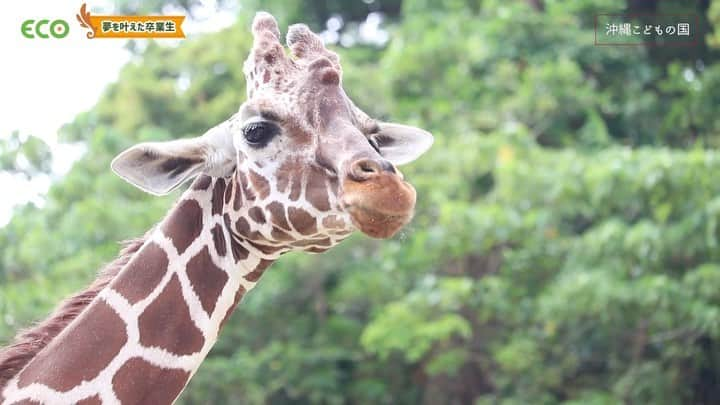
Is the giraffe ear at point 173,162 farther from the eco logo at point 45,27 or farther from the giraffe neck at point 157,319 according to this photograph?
the eco logo at point 45,27

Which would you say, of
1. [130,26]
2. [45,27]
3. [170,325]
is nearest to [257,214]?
[170,325]

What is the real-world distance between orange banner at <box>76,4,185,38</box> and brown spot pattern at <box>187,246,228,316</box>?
127 inches

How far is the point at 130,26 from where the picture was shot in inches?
261

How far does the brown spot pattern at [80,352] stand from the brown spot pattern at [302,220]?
591 millimetres

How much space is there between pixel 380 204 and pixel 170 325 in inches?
31.0

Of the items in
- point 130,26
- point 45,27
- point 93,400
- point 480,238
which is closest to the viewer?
point 93,400

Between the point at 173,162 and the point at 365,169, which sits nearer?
the point at 365,169

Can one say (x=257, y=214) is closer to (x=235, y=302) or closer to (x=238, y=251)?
(x=238, y=251)

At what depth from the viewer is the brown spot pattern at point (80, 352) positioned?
3078 mm

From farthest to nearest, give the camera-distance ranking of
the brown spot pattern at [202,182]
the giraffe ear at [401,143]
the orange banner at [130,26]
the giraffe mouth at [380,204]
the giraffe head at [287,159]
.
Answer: the orange banner at [130,26] < the giraffe ear at [401,143] < the brown spot pattern at [202,182] < the giraffe head at [287,159] < the giraffe mouth at [380,204]

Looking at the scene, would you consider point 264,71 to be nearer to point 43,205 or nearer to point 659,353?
point 43,205

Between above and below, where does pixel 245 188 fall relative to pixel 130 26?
below

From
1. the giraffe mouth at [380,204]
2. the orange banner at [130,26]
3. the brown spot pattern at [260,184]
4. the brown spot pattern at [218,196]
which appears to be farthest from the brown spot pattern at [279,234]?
the orange banner at [130,26]

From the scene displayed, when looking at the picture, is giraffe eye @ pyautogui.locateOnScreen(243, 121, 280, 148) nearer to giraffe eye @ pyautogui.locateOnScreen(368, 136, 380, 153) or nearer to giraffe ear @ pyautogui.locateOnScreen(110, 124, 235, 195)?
giraffe ear @ pyautogui.locateOnScreen(110, 124, 235, 195)
